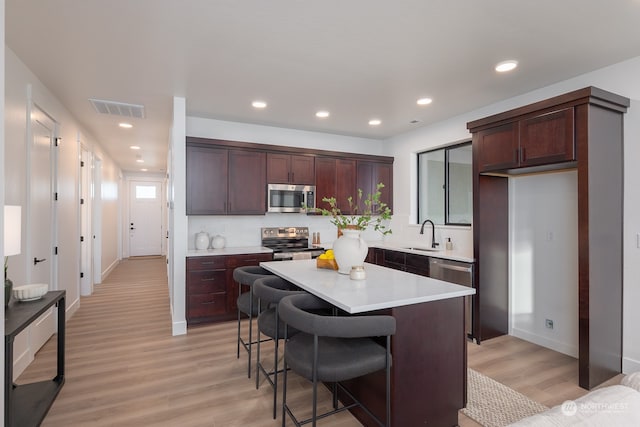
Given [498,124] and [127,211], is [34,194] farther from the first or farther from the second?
[127,211]

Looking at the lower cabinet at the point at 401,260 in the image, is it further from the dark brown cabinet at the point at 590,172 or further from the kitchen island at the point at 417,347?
the kitchen island at the point at 417,347

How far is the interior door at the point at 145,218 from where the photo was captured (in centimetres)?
1005

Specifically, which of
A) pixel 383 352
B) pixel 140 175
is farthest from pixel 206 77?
pixel 140 175

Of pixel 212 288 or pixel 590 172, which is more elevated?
pixel 590 172

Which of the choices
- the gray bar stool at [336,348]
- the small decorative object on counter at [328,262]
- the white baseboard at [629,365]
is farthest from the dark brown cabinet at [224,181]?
the white baseboard at [629,365]

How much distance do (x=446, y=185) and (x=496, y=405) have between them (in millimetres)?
3062

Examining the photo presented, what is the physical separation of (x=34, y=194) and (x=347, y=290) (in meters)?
3.20

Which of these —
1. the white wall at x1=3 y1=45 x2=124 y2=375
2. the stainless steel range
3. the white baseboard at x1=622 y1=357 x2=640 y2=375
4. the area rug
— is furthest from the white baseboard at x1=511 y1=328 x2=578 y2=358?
the white wall at x1=3 y1=45 x2=124 y2=375

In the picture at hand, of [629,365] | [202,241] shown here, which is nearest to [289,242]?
[202,241]

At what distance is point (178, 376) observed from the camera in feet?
9.11

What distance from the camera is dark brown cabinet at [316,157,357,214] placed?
199 inches

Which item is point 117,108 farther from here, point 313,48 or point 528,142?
point 528,142

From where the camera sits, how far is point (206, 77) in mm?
3188

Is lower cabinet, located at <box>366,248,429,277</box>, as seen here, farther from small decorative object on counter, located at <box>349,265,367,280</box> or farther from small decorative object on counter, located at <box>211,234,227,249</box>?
small decorative object on counter, located at <box>211,234,227,249</box>
